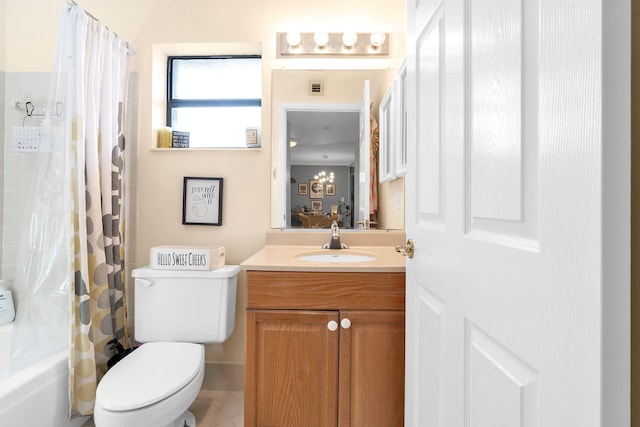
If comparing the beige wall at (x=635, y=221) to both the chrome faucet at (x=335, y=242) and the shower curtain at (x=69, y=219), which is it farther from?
the shower curtain at (x=69, y=219)

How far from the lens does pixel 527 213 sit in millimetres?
A: 513

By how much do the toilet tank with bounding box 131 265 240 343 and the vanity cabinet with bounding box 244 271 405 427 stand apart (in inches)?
17.5

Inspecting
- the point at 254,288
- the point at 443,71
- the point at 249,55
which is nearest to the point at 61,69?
the point at 249,55

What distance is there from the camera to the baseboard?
6.42 ft

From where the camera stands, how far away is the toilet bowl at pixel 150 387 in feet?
3.82

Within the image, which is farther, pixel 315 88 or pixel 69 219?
pixel 315 88

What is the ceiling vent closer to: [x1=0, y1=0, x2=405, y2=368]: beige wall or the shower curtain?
[x1=0, y1=0, x2=405, y2=368]: beige wall

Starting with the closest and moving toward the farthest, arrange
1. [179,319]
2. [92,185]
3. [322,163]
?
[92,185] → [179,319] → [322,163]

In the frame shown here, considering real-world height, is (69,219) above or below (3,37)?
below

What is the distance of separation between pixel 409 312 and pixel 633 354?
0.76 meters

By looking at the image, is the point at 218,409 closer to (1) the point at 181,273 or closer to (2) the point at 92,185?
(1) the point at 181,273

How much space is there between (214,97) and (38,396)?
5.59 feet

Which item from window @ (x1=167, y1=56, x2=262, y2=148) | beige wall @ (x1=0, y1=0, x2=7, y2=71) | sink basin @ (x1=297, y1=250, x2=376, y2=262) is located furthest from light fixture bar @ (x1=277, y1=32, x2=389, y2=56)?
beige wall @ (x1=0, y1=0, x2=7, y2=71)

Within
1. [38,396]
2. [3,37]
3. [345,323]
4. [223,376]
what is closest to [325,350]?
[345,323]
